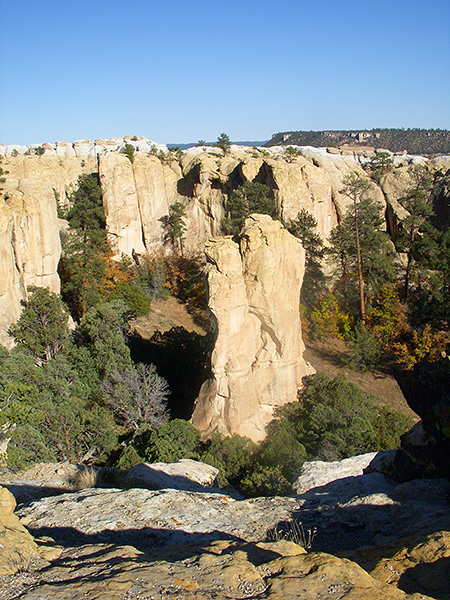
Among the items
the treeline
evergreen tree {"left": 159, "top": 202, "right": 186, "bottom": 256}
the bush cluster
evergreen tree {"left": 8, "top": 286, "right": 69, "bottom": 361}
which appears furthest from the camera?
the treeline

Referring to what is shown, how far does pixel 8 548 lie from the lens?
14.4ft

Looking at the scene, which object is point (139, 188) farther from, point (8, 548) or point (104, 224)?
point (8, 548)

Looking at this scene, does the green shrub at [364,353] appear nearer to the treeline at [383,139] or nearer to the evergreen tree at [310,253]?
the evergreen tree at [310,253]

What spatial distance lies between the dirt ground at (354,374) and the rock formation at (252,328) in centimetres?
696

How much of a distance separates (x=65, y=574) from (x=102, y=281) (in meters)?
28.6

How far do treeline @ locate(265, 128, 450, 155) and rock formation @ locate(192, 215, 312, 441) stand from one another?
47.1 meters

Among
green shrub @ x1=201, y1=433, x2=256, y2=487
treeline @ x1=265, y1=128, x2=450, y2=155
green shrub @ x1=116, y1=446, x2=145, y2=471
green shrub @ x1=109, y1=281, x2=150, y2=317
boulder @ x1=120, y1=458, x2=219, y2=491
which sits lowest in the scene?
green shrub @ x1=201, y1=433, x2=256, y2=487

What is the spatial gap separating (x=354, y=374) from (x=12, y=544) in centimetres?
2384

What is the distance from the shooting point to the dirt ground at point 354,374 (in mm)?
23562

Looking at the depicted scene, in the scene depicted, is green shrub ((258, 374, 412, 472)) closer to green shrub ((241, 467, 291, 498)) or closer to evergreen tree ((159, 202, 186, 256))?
green shrub ((241, 467, 291, 498))

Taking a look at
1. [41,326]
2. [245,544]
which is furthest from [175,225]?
[245,544]

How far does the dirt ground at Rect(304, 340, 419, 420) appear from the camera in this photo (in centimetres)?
2356

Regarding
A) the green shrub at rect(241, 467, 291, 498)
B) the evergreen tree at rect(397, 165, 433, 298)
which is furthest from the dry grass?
the evergreen tree at rect(397, 165, 433, 298)

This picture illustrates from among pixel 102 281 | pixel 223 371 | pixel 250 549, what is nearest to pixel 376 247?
pixel 223 371
